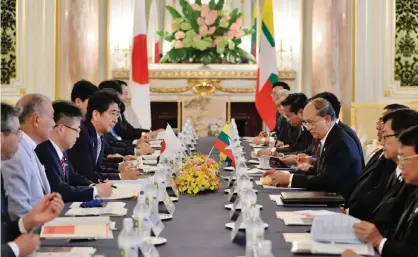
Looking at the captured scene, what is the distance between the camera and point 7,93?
30.5 ft

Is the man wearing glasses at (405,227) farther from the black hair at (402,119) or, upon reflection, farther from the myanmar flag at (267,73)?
the myanmar flag at (267,73)

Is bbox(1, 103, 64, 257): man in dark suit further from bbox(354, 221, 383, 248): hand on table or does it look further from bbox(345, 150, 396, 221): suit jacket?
bbox(345, 150, 396, 221): suit jacket

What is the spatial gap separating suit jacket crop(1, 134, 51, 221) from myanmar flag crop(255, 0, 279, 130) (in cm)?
421

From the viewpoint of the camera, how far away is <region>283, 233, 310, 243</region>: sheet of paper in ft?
9.56

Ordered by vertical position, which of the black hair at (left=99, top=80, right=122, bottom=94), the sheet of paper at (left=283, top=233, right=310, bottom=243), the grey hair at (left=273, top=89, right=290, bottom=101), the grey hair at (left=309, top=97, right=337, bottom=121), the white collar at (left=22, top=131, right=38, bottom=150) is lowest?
the sheet of paper at (left=283, top=233, right=310, bottom=243)

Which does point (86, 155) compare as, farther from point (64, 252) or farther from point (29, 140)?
point (64, 252)

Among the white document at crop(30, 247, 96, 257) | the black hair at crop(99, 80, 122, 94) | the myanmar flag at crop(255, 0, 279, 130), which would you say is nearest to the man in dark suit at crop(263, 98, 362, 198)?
the white document at crop(30, 247, 96, 257)

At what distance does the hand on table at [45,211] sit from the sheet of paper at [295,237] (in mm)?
887

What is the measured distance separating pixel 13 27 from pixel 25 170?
6526mm

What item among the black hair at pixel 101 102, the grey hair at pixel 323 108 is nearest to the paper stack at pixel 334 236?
the grey hair at pixel 323 108

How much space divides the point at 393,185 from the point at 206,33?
7.29 metres

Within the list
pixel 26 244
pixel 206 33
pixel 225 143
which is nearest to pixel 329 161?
pixel 225 143

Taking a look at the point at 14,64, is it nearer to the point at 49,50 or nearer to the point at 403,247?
the point at 49,50

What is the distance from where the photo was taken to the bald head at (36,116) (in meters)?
3.59
